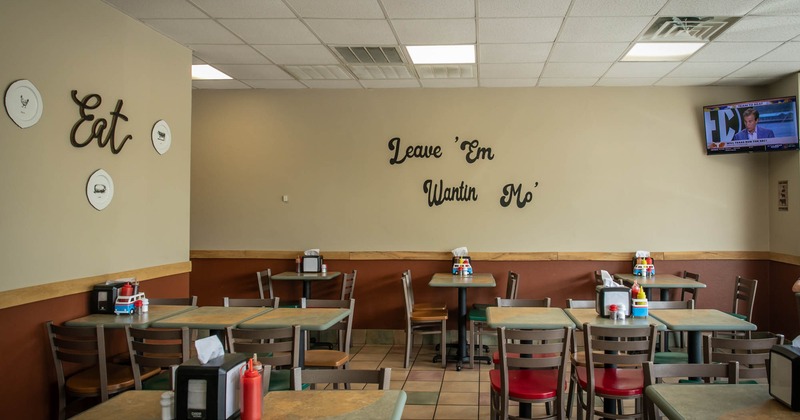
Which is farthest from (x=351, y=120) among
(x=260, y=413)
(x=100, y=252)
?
(x=260, y=413)

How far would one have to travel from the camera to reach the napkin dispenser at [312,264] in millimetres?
7004

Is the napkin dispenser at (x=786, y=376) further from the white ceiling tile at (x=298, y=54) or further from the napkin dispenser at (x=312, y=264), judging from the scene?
the napkin dispenser at (x=312, y=264)

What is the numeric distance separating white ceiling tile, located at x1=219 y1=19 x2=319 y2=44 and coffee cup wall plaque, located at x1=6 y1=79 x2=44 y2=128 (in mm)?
1689

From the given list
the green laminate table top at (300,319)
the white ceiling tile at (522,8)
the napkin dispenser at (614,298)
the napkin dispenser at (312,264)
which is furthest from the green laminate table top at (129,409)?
the napkin dispenser at (312,264)

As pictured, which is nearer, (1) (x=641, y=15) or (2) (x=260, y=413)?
(2) (x=260, y=413)

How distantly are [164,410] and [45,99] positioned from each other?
287 cm

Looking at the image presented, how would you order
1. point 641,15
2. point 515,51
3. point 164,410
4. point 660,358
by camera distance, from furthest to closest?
point 515,51 → point 641,15 → point 660,358 → point 164,410

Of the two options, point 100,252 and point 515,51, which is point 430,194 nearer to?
point 515,51

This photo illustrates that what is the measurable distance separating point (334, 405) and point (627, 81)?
5968 millimetres

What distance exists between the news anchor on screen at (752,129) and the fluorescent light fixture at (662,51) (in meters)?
1.34

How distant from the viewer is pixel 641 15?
4723 millimetres

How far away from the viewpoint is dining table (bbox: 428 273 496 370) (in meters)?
6.12

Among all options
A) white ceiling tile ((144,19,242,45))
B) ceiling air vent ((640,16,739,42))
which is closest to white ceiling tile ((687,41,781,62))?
ceiling air vent ((640,16,739,42))

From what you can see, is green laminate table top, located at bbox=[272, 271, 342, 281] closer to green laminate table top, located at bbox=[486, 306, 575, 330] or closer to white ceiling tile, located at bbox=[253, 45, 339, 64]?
white ceiling tile, located at bbox=[253, 45, 339, 64]
